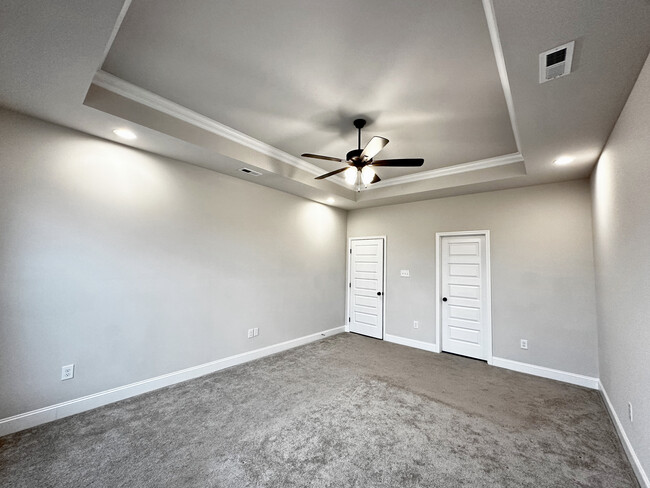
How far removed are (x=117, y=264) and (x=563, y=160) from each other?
16.4 ft

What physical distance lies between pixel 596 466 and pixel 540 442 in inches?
13.4

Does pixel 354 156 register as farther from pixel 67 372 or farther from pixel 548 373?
pixel 548 373

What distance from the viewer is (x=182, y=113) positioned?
9.29 feet

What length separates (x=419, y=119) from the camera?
288 cm

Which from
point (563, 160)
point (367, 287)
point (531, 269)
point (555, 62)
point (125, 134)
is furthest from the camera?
point (367, 287)

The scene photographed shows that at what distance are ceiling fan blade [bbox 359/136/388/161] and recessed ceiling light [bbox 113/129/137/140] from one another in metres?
2.33

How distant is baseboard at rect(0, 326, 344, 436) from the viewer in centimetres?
234

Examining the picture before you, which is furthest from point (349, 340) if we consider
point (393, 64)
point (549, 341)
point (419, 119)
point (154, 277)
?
point (393, 64)

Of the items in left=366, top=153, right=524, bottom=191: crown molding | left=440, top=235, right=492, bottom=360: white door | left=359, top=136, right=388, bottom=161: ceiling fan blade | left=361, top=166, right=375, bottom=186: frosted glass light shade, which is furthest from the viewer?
left=440, top=235, right=492, bottom=360: white door

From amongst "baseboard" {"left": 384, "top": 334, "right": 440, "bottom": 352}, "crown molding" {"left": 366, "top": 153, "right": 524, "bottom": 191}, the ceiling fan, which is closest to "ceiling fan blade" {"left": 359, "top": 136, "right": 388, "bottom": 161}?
the ceiling fan

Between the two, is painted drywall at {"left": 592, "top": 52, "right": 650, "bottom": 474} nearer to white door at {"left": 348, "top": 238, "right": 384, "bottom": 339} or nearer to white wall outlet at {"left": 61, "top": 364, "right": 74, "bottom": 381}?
white door at {"left": 348, "top": 238, "right": 384, "bottom": 339}

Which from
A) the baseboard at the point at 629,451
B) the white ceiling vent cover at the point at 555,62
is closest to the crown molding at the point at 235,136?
the white ceiling vent cover at the point at 555,62

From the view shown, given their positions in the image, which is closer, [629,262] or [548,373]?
[629,262]

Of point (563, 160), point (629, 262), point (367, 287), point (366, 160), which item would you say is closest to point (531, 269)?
point (563, 160)
